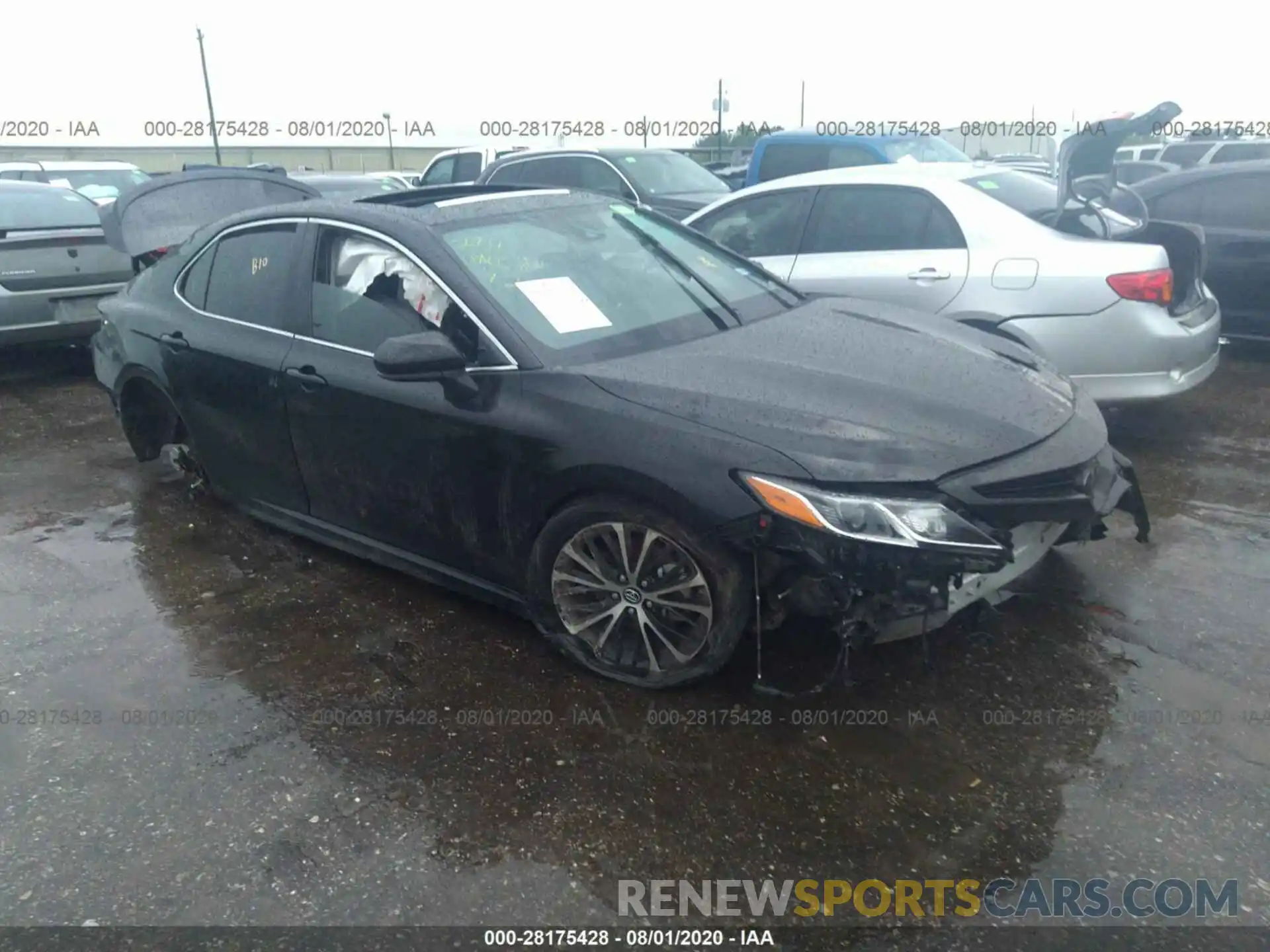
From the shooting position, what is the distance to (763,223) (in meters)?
6.32

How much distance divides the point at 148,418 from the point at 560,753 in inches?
130

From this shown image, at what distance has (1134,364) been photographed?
501cm

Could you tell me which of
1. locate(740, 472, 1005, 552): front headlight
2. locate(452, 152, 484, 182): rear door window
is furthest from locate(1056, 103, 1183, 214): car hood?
locate(452, 152, 484, 182): rear door window

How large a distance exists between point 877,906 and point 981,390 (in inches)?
65.2

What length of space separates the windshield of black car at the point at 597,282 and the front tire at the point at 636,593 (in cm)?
59

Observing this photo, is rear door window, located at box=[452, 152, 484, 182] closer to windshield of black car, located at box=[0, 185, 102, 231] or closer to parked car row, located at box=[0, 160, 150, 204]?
parked car row, located at box=[0, 160, 150, 204]

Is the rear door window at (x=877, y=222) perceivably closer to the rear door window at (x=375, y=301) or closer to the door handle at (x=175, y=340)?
the rear door window at (x=375, y=301)

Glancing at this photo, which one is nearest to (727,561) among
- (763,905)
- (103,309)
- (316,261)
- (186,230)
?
(763,905)

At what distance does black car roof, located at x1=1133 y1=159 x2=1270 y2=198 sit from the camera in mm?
7047

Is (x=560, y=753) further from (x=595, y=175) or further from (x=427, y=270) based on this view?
(x=595, y=175)

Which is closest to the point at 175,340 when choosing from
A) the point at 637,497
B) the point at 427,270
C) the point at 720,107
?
the point at 427,270

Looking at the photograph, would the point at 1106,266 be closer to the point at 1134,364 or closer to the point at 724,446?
the point at 1134,364

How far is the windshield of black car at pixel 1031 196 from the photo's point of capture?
5.67 m

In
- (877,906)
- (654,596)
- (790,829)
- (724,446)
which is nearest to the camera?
(877,906)
